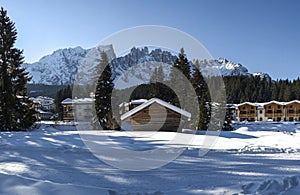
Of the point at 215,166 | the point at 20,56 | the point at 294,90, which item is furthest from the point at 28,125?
the point at 294,90

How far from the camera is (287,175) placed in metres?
7.22

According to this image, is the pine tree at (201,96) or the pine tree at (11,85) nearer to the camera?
the pine tree at (11,85)

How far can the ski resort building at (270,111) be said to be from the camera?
261 feet

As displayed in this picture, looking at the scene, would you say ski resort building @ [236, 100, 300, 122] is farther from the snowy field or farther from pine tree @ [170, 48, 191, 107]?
the snowy field

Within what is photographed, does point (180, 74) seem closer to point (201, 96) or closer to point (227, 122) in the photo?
point (201, 96)

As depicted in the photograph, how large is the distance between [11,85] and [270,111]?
247 feet

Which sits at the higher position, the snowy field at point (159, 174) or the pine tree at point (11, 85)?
the pine tree at point (11, 85)

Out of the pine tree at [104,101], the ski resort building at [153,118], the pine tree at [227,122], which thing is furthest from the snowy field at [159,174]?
the pine tree at [227,122]

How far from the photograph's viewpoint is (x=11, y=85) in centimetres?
Answer: 2570

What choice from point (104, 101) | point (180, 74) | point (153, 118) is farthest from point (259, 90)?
point (153, 118)

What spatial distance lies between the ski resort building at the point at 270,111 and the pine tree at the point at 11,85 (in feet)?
232

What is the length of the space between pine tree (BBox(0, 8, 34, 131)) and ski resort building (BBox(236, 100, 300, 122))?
70.7 meters

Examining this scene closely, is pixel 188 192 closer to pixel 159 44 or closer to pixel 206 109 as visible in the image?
pixel 159 44

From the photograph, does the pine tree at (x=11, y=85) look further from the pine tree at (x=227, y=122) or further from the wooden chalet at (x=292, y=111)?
the wooden chalet at (x=292, y=111)
